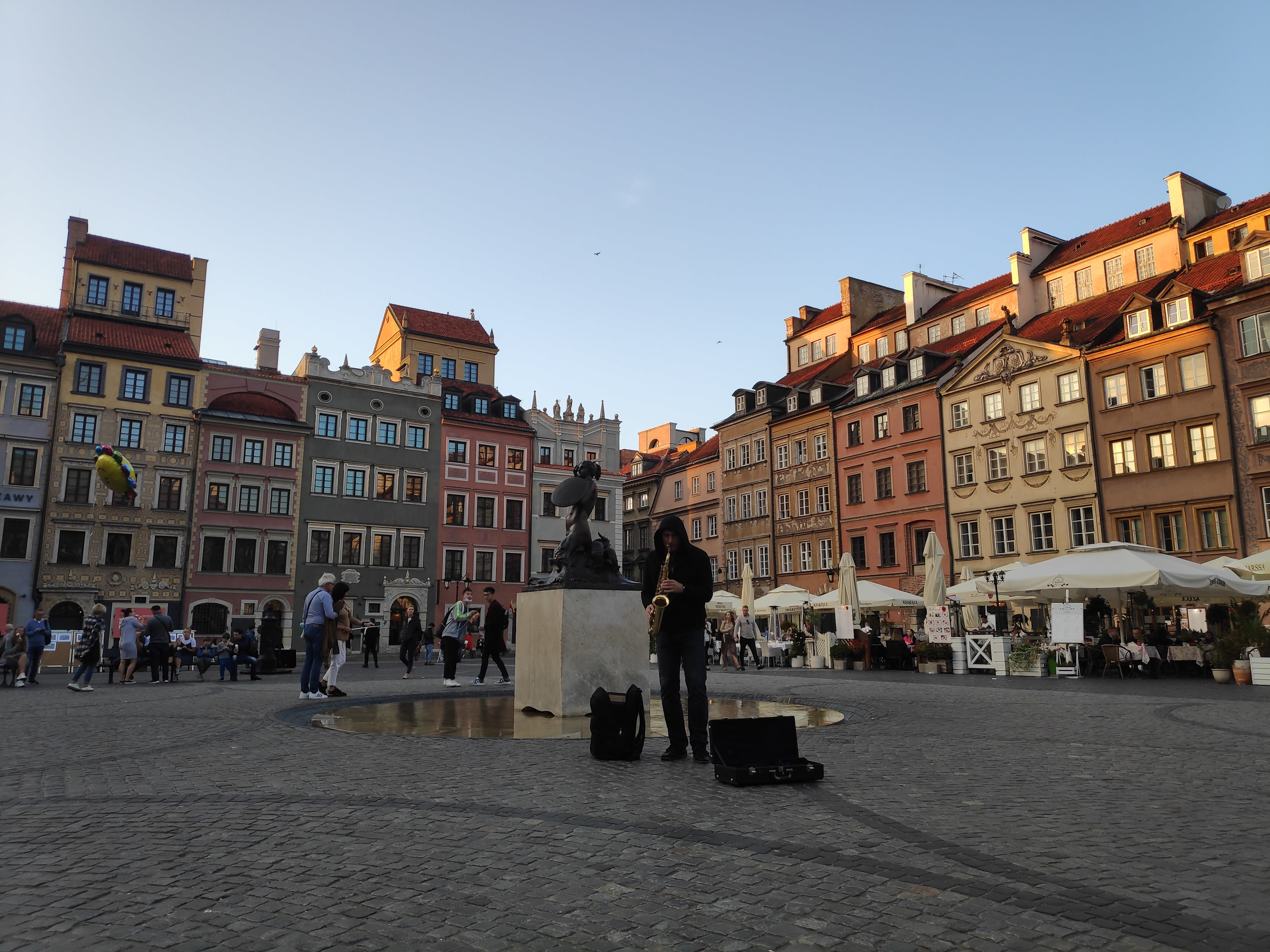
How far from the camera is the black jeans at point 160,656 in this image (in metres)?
20.4

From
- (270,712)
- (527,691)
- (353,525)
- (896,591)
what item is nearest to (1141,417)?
(896,591)

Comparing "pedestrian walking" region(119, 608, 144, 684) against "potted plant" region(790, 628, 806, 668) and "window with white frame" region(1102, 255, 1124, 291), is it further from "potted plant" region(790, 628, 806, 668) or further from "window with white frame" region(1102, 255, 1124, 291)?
"window with white frame" region(1102, 255, 1124, 291)

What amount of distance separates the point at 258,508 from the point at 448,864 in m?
45.2

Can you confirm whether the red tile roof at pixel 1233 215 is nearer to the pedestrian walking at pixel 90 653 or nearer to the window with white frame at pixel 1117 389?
the window with white frame at pixel 1117 389

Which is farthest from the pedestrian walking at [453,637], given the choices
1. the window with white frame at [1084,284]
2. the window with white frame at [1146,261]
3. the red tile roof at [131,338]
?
the red tile roof at [131,338]

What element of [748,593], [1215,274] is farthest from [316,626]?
[1215,274]

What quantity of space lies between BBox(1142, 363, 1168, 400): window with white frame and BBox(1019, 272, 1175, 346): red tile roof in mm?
2426

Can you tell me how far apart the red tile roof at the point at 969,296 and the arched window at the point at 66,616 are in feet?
138

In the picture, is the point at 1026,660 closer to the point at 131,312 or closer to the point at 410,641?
the point at 410,641

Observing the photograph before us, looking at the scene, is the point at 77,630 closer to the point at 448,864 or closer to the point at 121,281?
the point at 121,281

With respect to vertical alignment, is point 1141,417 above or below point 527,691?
above

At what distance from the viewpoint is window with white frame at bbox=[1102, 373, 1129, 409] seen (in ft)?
109

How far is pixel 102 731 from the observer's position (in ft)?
32.1

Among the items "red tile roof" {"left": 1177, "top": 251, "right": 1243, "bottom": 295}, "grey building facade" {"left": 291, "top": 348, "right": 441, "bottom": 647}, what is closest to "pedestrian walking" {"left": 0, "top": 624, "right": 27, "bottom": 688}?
"grey building facade" {"left": 291, "top": 348, "right": 441, "bottom": 647}
